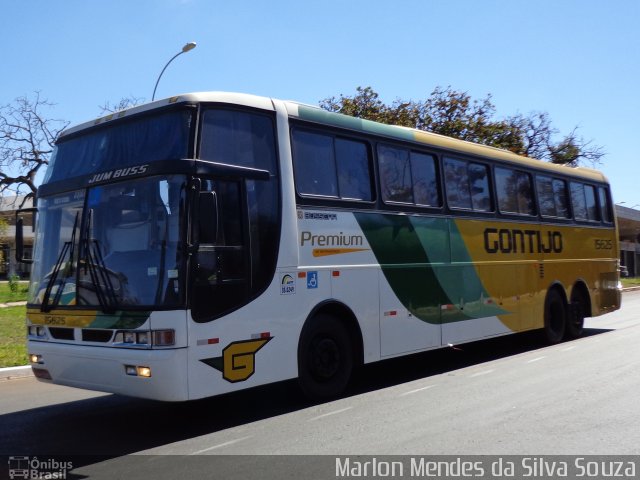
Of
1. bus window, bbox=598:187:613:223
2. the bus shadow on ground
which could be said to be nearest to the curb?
the bus shadow on ground

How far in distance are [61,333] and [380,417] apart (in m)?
3.73

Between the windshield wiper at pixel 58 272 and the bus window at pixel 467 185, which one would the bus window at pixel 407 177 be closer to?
the bus window at pixel 467 185

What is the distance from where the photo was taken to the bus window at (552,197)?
43.5 feet

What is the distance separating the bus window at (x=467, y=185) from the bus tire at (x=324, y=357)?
348cm

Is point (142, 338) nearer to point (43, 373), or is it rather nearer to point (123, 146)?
point (43, 373)

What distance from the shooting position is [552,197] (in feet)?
44.9

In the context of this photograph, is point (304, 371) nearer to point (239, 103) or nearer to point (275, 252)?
point (275, 252)

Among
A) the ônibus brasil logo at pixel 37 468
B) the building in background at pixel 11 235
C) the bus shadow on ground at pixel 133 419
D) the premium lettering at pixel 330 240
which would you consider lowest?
the ônibus brasil logo at pixel 37 468

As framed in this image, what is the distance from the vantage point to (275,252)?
292 inches

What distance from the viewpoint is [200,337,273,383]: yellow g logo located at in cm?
666

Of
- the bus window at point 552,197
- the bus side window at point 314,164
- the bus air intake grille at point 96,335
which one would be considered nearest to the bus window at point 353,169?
the bus side window at point 314,164

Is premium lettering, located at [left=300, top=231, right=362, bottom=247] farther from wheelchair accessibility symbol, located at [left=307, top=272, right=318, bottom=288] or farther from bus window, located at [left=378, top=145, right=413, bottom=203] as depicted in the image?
bus window, located at [left=378, top=145, right=413, bottom=203]

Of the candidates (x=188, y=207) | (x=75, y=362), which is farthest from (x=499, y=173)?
(x=75, y=362)

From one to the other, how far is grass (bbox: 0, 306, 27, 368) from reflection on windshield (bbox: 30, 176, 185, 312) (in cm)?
485
